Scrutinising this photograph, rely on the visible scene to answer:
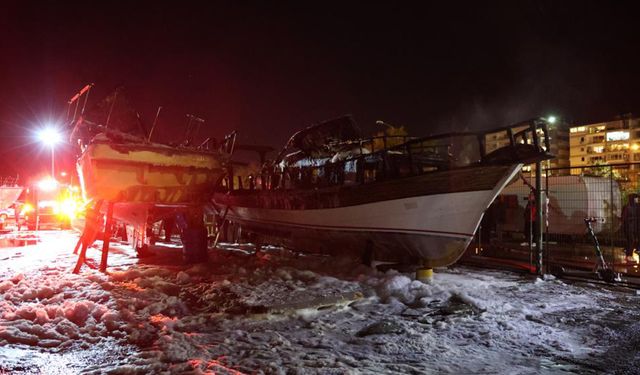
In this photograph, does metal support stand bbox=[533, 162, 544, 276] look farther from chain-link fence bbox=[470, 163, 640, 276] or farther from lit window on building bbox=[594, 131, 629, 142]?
lit window on building bbox=[594, 131, 629, 142]

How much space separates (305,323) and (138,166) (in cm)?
477

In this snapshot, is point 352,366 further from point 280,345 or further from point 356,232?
point 356,232

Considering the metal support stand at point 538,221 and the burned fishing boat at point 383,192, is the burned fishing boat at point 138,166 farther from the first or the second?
the metal support stand at point 538,221

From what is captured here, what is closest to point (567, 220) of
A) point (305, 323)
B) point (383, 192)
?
point (383, 192)

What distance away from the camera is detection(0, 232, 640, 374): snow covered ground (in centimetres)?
397

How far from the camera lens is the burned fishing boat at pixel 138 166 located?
26.0 ft

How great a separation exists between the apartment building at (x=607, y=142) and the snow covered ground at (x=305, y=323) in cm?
7621

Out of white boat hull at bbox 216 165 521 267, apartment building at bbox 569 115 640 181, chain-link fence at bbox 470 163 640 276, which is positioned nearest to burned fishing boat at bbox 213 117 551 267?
white boat hull at bbox 216 165 521 267

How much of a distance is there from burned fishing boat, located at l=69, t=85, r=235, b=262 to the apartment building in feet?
250

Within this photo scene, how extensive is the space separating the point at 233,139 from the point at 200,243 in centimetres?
226

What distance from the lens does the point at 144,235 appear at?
381 inches

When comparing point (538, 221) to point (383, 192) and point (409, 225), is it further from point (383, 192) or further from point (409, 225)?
point (383, 192)

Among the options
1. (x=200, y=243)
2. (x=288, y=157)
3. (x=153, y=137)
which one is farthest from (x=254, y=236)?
(x=153, y=137)

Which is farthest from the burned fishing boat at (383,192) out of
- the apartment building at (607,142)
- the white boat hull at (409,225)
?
the apartment building at (607,142)
